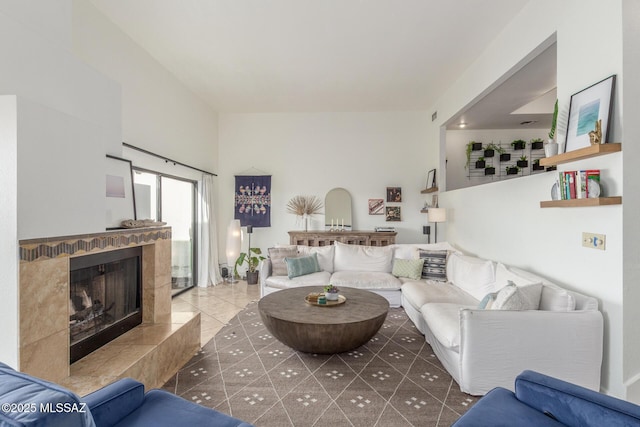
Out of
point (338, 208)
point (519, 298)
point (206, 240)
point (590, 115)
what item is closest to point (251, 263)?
point (206, 240)

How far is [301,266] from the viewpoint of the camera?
4430 mm

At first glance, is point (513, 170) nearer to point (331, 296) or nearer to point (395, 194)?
point (395, 194)

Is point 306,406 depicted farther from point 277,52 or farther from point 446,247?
point 277,52

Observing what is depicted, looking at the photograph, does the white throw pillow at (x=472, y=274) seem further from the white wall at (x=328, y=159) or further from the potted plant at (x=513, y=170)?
the potted plant at (x=513, y=170)

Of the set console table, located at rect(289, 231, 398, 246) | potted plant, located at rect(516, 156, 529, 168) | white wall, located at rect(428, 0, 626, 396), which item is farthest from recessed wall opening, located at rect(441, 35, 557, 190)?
console table, located at rect(289, 231, 398, 246)

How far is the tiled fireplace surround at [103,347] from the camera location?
166cm

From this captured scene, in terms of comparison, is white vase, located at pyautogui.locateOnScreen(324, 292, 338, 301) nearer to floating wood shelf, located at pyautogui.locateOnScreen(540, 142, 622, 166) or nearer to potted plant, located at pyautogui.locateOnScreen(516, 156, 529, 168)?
floating wood shelf, located at pyautogui.locateOnScreen(540, 142, 622, 166)

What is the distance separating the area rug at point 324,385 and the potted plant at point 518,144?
4.87 metres

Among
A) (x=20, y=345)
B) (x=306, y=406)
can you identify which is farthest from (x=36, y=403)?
(x=306, y=406)

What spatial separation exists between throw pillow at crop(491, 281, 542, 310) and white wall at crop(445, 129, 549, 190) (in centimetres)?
424

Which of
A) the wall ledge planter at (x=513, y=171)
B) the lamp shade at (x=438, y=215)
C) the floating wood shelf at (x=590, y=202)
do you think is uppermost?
the wall ledge planter at (x=513, y=171)

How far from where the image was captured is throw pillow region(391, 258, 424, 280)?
4.30m

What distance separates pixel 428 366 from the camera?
262cm

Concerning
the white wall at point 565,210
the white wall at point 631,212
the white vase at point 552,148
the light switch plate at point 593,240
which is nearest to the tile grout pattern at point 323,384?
the white wall at point 631,212
